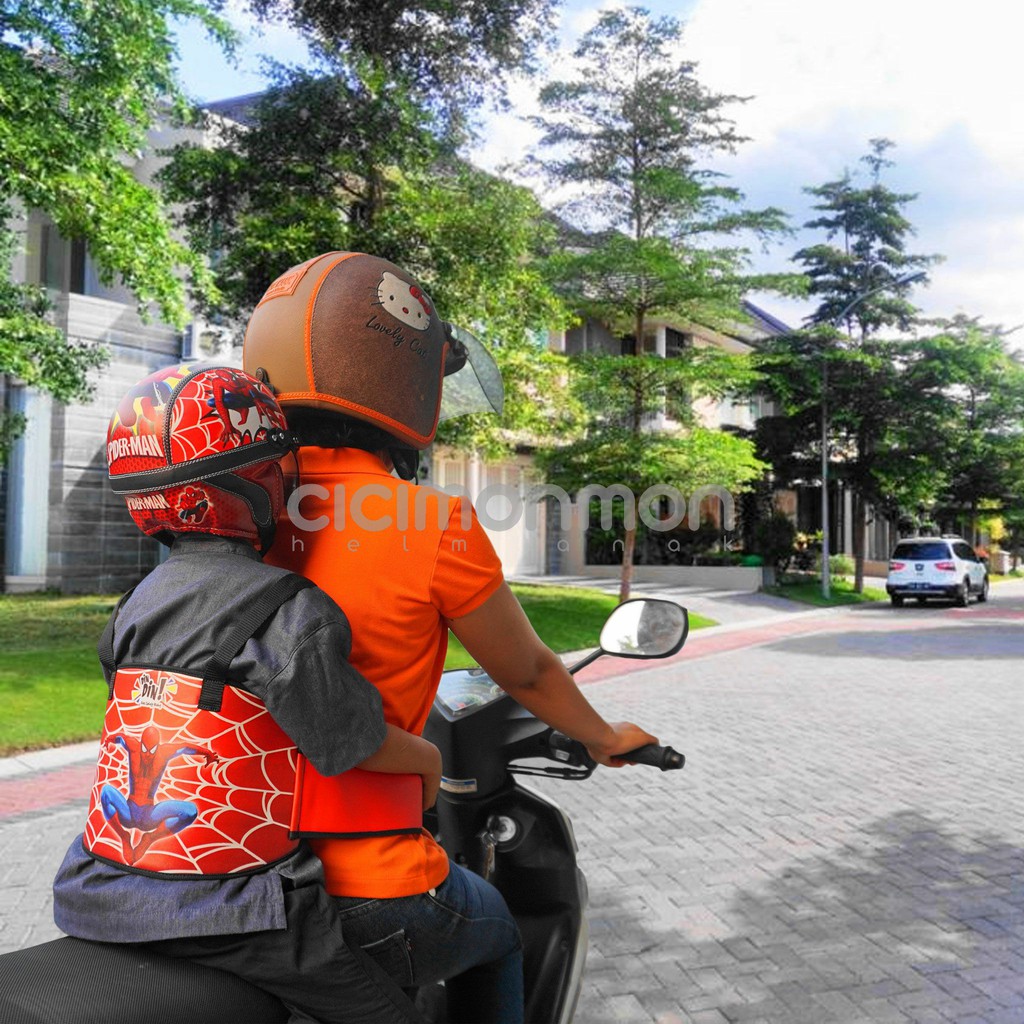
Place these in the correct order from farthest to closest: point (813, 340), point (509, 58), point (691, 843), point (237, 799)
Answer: point (813, 340) → point (509, 58) → point (691, 843) → point (237, 799)

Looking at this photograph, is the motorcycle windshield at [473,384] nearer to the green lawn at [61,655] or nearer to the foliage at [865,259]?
the green lawn at [61,655]

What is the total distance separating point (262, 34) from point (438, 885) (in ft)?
54.8

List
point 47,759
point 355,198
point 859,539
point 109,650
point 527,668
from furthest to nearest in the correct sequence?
point 859,539
point 355,198
point 47,759
point 527,668
point 109,650

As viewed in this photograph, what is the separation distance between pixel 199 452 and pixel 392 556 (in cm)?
32

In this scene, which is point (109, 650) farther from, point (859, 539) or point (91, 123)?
point (859, 539)

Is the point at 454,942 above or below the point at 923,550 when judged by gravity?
below

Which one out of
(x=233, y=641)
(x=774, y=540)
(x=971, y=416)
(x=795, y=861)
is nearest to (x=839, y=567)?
(x=774, y=540)

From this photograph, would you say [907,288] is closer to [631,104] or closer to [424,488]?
[631,104]

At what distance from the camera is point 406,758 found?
5.04ft

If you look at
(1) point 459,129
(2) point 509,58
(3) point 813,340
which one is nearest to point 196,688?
(1) point 459,129

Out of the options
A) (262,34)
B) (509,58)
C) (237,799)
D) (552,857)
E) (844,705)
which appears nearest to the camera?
(237,799)

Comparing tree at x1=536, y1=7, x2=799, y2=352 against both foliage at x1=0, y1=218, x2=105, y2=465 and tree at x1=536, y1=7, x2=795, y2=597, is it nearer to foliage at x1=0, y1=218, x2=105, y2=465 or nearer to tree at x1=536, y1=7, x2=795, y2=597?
tree at x1=536, y1=7, x2=795, y2=597

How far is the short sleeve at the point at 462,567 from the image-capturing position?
62.9 inches

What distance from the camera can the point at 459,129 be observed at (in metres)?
16.4
